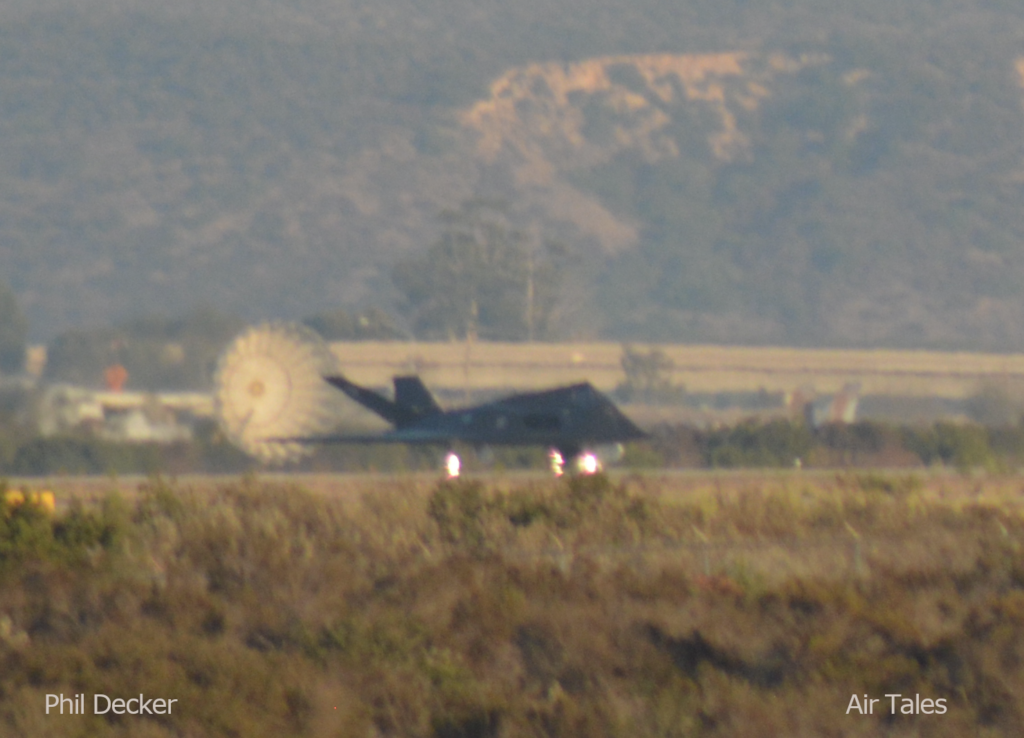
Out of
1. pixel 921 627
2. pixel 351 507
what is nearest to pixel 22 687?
pixel 921 627

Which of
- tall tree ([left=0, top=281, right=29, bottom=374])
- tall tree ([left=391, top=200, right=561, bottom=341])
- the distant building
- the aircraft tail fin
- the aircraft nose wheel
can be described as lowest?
the aircraft nose wheel

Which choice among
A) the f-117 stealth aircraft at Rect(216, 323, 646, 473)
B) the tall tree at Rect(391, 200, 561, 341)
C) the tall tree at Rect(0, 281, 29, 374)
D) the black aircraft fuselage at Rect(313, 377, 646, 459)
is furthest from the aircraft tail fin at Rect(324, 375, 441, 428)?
the tall tree at Rect(391, 200, 561, 341)

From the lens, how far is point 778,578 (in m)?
15.1

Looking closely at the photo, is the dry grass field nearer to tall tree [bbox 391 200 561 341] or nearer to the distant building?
tall tree [bbox 391 200 561 341]

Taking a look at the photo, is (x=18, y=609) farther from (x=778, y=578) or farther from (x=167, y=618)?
(x=778, y=578)

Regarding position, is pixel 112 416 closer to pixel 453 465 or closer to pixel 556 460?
pixel 453 465

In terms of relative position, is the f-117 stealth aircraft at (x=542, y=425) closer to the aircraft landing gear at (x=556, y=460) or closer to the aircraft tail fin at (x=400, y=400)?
the aircraft landing gear at (x=556, y=460)

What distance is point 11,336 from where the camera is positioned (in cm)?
6875

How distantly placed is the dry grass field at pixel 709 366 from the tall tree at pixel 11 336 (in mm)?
13359

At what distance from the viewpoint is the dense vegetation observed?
11.2m

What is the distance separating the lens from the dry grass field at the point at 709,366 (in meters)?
76.4

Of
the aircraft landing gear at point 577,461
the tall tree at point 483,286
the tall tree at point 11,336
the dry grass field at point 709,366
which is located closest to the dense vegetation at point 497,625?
the aircraft landing gear at point 577,461

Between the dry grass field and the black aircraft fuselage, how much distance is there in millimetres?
37959

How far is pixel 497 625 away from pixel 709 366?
77138mm
